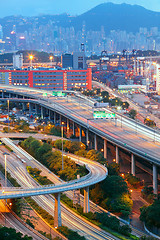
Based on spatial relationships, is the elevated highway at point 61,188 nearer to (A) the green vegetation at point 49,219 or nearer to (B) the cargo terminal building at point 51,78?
(A) the green vegetation at point 49,219

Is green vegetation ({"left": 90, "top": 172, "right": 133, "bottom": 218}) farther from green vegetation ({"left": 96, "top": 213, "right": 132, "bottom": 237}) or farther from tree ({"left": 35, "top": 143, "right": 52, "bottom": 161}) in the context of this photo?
tree ({"left": 35, "top": 143, "right": 52, "bottom": 161})

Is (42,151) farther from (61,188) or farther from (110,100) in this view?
(110,100)

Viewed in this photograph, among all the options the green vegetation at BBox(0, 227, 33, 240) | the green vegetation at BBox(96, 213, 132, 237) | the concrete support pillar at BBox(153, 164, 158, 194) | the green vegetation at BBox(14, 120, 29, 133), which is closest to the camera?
the green vegetation at BBox(0, 227, 33, 240)

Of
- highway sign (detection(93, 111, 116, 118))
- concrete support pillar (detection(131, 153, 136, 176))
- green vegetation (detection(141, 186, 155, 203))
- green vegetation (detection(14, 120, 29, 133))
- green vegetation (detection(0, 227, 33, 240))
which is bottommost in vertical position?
green vegetation (detection(141, 186, 155, 203))

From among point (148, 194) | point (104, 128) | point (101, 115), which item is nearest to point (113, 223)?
point (148, 194)

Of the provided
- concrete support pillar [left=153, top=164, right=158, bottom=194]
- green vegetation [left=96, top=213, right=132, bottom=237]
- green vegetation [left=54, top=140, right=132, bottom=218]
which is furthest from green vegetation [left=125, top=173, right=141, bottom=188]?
green vegetation [left=96, top=213, right=132, bottom=237]

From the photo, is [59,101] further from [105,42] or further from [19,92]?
[105,42]
